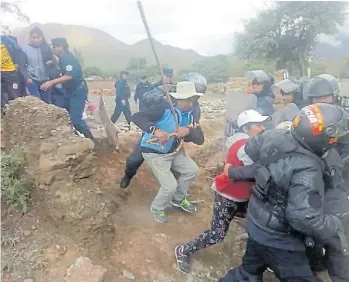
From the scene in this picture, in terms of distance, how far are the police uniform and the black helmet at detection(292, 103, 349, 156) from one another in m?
→ 2.99

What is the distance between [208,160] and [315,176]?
13.1 feet

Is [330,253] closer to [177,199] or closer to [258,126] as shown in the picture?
[258,126]

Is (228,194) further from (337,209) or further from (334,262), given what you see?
(334,262)

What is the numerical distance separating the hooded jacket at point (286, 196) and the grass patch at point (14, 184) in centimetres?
169

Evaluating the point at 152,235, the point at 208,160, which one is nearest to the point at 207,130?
the point at 208,160

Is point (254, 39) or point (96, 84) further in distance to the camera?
point (254, 39)

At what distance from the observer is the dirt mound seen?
3064mm

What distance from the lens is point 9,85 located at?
448 centimetres

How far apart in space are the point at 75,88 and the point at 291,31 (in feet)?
48.3

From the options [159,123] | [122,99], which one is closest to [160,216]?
[159,123]

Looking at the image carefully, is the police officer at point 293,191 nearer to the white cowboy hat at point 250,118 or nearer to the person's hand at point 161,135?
the white cowboy hat at point 250,118

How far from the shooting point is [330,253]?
9.46 ft

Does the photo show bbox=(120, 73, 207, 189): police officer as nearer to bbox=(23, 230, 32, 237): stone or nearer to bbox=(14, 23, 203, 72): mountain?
bbox=(14, 23, 203, 72): mountain

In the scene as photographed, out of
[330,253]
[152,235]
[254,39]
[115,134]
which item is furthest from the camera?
[254,39]
